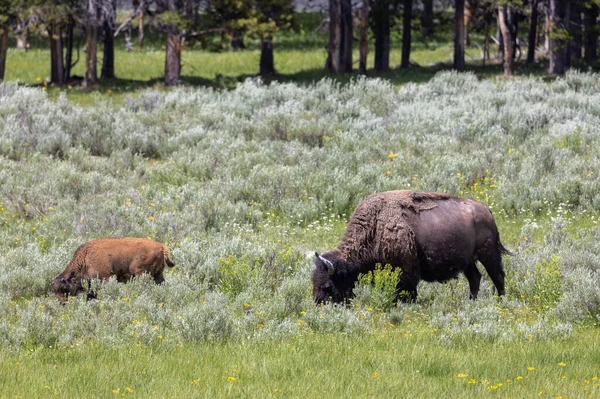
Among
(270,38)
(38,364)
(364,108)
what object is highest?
(270,38)

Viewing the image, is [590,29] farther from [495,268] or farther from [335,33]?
[495,268]

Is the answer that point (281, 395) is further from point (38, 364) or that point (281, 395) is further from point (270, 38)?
point (270, 38)

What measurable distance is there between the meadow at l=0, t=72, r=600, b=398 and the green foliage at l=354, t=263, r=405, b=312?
0.10 ft

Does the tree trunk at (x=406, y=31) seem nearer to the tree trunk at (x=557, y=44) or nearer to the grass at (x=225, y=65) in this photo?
the grass at (x=225, y=65)

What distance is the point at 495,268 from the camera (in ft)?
34.8

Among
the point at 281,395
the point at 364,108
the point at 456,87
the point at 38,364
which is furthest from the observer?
the point at 456,87

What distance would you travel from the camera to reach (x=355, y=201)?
50.9 feet

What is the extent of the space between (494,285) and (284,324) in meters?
3.05

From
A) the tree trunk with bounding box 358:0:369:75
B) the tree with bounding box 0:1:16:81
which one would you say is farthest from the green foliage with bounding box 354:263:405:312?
the tree trunk with bounding box 358:0:369:75

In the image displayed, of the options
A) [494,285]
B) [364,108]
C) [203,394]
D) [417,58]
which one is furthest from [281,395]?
[417,58]

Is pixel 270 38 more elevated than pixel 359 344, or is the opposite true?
pixel 270 38

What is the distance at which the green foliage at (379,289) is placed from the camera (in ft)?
32.6

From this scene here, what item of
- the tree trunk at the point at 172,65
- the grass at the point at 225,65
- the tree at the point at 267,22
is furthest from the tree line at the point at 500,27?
the tree trunk at the point at 172,65

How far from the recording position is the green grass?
716 cm
